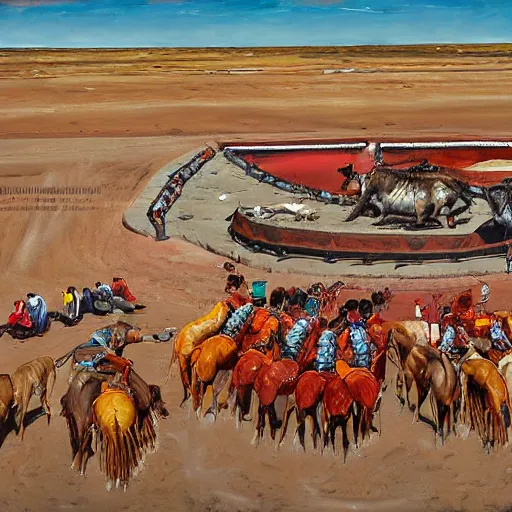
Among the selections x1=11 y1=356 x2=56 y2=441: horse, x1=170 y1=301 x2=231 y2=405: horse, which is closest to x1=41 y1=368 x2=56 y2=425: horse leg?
x1=11 y1=356 x2=56 y2=441: horse

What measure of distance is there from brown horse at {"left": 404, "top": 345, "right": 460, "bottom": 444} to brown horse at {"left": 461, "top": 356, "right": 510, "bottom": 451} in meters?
0.21

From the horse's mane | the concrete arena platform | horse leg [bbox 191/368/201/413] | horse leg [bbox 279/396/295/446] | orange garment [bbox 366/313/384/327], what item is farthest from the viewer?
the horse's mane

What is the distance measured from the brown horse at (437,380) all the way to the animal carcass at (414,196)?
32.3 ft

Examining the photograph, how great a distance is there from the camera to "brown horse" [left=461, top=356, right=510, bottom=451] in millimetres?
17766

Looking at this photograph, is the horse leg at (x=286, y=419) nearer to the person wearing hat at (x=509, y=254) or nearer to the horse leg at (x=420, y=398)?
the horse leg at (x=420, y=398)

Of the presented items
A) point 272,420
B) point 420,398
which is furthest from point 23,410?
point 420,398

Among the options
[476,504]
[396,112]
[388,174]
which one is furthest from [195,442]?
[396,112]

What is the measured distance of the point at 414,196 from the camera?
92.4 ft

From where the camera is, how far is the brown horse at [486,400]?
1777cm

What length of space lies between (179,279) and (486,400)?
9888 mm

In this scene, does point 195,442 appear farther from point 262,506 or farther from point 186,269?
point 186,269

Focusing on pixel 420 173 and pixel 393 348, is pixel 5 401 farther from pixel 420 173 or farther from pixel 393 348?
pixel 420 173

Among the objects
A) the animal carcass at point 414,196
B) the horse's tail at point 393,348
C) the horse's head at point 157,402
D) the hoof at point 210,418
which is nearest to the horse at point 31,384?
the horse's head at point 157,402

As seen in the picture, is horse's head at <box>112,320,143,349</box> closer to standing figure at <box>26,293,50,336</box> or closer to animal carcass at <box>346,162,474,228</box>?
standing figure at <box>26,293,50,336</box>
